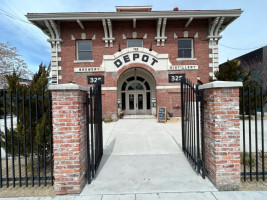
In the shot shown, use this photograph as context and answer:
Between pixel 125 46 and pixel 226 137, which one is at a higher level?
pixel 125 46

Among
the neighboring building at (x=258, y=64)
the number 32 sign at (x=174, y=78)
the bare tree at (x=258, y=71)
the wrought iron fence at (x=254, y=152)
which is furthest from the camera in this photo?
the neighboring building at (x=258, y=64)

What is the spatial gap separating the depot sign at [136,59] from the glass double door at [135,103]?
3.04m

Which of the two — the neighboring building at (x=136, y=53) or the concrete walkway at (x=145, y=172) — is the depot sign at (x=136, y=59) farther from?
the concrete walkway at (x=145, y=172)

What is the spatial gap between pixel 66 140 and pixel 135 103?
998 centimetres

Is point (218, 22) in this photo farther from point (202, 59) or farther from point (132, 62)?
point (132, 62)

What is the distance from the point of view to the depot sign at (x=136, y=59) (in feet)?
34.2

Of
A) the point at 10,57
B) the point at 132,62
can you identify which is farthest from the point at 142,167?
the point at 10,57

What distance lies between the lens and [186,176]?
3.08m

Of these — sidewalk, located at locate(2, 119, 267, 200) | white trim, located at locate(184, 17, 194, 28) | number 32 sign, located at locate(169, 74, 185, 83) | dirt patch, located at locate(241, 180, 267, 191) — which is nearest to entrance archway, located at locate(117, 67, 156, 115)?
number 32 sign, located at locate(169, 74, 185, 83)

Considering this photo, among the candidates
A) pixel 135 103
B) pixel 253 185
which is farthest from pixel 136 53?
pixel 253 185

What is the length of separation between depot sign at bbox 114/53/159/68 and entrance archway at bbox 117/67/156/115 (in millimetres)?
1886

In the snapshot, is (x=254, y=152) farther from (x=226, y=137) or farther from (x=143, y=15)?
(x=143, y=15)

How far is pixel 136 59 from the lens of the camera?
1047 cm

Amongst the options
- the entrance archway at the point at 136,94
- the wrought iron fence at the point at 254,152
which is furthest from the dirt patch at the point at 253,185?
the entrance archway at the point at 136,94
